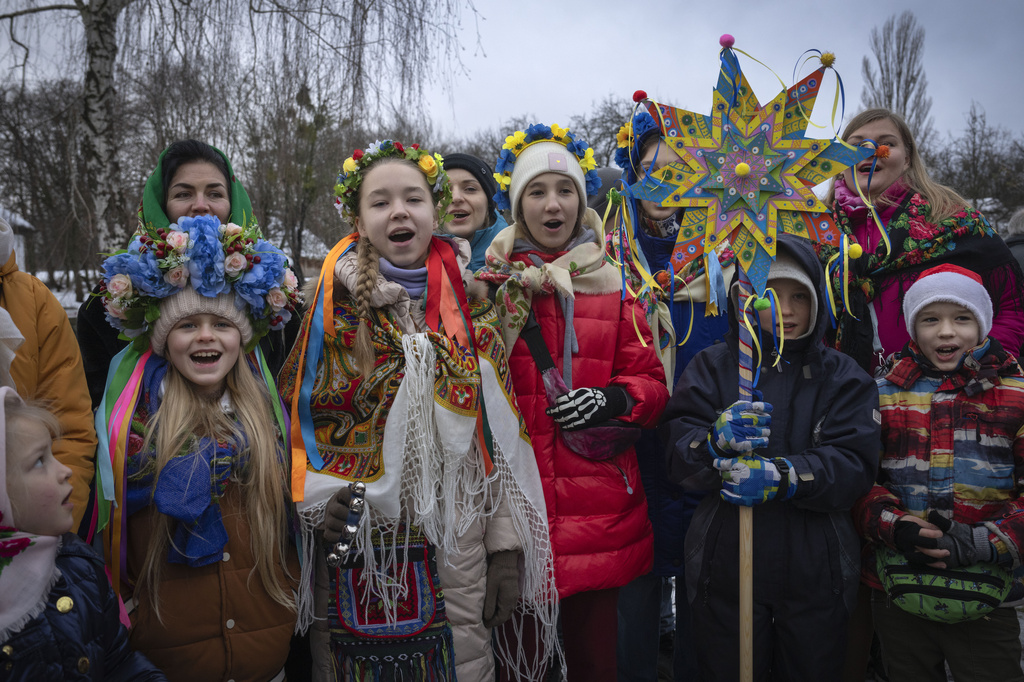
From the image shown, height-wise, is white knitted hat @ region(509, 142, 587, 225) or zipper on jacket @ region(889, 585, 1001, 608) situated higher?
white knitted hat @ region(509, 142, 587, 225)

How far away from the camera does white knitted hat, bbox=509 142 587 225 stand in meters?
2.78

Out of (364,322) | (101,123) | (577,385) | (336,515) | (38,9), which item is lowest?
(336,515)

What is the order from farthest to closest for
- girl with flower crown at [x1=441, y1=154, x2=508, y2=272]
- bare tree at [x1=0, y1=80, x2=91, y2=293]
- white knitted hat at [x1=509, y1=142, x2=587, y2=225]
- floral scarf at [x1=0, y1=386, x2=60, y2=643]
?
1. bare tree at [x1=0, y1=80, x2=91, y2=293]
2. girl with flower crown at [x1=441, y1=154, x2=508, y2=272]
3. white knitted hat at [x1=509, y1=142, x2=587, y2=225]
4. floral scarf at [x1=0, y1=386, x2=60, y2=643]

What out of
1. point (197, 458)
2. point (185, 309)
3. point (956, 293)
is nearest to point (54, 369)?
point (185, 309)

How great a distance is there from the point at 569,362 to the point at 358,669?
1333 millimetres

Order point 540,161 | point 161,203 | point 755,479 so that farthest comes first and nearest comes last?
point 161,203 → point 540,161 → point 755,479

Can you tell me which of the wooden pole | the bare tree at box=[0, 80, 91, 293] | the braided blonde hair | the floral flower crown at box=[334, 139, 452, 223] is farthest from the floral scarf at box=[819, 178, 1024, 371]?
the bare tree at box=[0, 80, 91, 293]

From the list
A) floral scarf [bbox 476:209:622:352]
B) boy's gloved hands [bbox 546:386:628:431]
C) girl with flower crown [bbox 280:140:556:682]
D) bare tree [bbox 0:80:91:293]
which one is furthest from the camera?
bare tree [bbox 0:80:91:293]

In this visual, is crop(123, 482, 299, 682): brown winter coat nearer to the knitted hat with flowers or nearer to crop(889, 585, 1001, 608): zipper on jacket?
the knitted hat with flowers

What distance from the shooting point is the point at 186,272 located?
7.68 ft

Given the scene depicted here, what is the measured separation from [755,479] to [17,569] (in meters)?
2.14

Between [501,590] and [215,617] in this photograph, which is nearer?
[215,617]

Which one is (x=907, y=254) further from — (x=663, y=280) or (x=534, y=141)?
(x=534, y=141)

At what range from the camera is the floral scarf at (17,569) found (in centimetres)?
156
